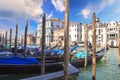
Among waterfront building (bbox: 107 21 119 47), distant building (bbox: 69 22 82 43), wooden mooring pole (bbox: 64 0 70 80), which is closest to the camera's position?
wooden mooring pole (bbox: 64 0 70 80)

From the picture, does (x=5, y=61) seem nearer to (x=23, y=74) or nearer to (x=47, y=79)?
(x=23, y=74)

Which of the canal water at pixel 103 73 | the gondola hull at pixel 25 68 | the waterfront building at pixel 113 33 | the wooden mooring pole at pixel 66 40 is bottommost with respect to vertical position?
the canal water at pixel 103 73

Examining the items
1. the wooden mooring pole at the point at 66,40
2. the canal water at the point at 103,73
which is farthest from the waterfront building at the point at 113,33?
the wooden mooring pole at the point at 66,40

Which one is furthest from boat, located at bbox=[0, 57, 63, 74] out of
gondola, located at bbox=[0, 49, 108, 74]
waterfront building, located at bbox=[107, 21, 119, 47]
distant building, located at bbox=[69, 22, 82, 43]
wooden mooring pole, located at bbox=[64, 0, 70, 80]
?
distant building, located at bbox=[69, 22, 82, 43]

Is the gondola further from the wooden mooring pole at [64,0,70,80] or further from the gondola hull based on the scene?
the wooden mooring pole at [64,0,70,80]

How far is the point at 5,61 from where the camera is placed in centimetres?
1321

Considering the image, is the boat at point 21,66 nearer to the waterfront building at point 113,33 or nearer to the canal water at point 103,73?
the canal water at point 103,73

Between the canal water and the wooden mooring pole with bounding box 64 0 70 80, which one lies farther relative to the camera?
the canal water

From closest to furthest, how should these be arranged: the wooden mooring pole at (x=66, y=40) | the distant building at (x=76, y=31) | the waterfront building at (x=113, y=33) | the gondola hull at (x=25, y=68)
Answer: the wooden mooring pole at (x=66, y=40) → the gondola hull at (x=25, y=68) → the waterfront building at (x=113, y=33) → the distant building at (x=76, y=31)

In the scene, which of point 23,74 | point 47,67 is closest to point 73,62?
point 47,67

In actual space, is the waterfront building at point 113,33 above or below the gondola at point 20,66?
above

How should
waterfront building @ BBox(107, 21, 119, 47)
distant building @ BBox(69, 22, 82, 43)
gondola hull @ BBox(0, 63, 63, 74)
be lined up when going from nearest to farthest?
gondola hull @ BBox(0, 63, 63, 74), waterfront building @ BBox(107, 21, 119, 47), distant building @ BBox(69, 22, 82, 43)

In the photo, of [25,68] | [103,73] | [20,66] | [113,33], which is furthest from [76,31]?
[20,66]

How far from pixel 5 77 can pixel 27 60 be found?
1788mm
